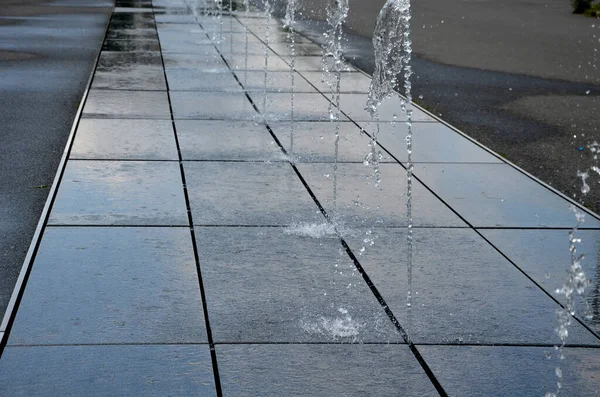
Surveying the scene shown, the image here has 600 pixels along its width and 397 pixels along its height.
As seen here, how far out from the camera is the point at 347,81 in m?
12.6

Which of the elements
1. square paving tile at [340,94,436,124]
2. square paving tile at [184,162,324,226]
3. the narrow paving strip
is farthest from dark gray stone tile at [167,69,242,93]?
square paving tile at [184,162,324,226]

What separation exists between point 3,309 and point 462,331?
7.60 feet

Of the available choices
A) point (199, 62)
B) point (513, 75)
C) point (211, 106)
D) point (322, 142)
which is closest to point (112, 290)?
point (322, 142)

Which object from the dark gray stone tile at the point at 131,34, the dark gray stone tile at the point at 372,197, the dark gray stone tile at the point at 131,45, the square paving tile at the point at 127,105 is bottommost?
the dark gray stone tile at the point at 131,34

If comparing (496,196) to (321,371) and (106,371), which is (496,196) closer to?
(321,371)

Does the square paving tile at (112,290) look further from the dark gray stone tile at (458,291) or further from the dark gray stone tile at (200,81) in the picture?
the dark gray stone tile at (200,81)

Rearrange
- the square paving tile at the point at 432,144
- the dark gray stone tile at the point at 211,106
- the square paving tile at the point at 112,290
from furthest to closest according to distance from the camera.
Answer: the dark gray stone tile at the point at 211,106 → the square paving tile at the point at 432,144 → the square paving tile at the point at 112,290

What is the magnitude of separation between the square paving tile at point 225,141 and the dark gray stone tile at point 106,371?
3793 mm

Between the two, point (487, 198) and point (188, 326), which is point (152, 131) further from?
point (188, 326)

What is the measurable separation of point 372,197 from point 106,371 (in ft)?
11.0

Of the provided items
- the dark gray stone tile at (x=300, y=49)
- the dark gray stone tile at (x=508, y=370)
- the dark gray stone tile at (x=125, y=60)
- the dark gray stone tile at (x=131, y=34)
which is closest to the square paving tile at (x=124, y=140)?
the dark gray stone tile at (x=125, y=60)

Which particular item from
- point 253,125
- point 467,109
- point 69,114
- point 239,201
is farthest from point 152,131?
point 467,109

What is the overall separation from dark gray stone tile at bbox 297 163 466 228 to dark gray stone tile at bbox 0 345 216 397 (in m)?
2.39

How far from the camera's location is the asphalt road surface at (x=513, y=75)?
9414 mm
